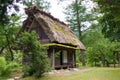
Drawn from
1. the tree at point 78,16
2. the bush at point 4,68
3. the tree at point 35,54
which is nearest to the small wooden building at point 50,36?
the tree at point 35,54

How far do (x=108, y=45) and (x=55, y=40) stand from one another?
12.5 m

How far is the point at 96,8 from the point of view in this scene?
11578 mm

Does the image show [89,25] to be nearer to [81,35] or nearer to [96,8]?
[81,35]

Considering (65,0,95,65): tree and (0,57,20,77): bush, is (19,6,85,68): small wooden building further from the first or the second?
(65,0,95,65): tree

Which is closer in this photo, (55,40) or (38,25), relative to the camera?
(55,40)

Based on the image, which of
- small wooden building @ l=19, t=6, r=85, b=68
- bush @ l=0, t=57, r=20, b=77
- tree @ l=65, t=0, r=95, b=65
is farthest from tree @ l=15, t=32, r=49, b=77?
tree @ l=65, t=0, r=95, b=65

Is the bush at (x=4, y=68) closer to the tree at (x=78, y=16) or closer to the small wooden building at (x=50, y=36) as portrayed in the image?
the small wooden building at (x=50, y=36)

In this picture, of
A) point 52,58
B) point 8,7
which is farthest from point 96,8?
point 52,58

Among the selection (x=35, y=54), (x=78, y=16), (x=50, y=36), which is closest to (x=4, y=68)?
(x=35, y=54)

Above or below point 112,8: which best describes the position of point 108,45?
below

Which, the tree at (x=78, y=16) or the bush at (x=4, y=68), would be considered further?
the tree at (x=78, y=16)

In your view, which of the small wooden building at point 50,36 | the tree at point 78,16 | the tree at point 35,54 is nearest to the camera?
the tree at point 35,54

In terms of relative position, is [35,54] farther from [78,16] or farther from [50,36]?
[78,16]

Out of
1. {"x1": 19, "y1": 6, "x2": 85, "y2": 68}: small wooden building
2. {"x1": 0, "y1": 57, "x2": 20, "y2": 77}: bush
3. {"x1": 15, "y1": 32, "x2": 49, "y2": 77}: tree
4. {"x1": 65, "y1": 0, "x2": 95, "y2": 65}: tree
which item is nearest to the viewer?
{"x1": 15, "y1": 32, "x2": 49, "y2": 77}: tree
